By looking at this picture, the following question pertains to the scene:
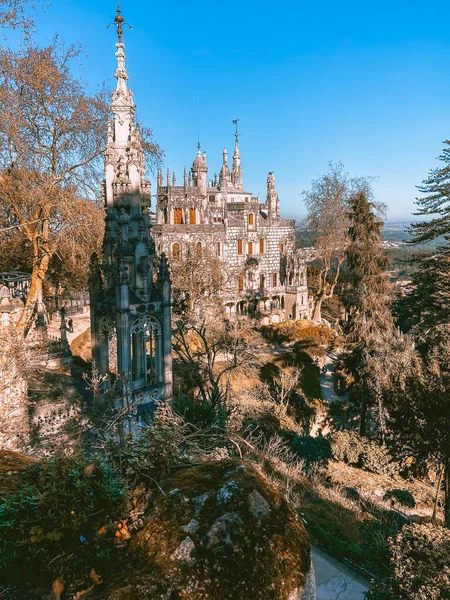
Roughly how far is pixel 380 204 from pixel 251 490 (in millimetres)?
40963

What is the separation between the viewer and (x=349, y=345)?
23.0 m

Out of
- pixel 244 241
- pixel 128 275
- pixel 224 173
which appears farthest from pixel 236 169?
pixel 128 275

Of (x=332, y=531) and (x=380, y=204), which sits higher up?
(x=380, y=204)

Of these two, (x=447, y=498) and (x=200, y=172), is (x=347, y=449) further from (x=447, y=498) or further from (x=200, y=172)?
(x=200, y=172)

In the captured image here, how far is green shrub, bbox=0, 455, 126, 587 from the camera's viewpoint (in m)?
2.92

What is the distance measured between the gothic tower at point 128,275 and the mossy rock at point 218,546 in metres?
6.46

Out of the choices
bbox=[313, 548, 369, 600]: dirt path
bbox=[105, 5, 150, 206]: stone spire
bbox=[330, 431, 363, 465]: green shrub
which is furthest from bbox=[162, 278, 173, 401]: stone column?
bbox=[330, 431, 363, 465]: green shrub

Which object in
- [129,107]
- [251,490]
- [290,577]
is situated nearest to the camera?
[290,577]

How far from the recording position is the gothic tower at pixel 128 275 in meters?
9.89

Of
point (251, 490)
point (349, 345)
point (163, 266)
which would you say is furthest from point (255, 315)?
point (251, 490)

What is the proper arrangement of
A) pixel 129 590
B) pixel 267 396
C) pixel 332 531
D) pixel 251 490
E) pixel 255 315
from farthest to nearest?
1. pixel 255 315
2. pixel 267 396
3. pixel 332 531
4. pixel 251 490
5. pixel 129 590

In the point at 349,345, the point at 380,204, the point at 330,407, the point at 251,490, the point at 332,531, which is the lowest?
the point at 330,407

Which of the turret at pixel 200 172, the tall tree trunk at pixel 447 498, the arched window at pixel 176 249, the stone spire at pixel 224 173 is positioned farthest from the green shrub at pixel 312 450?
the stone spire at pixel 224 173

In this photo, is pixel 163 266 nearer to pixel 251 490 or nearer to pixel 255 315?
pixel 251 490
